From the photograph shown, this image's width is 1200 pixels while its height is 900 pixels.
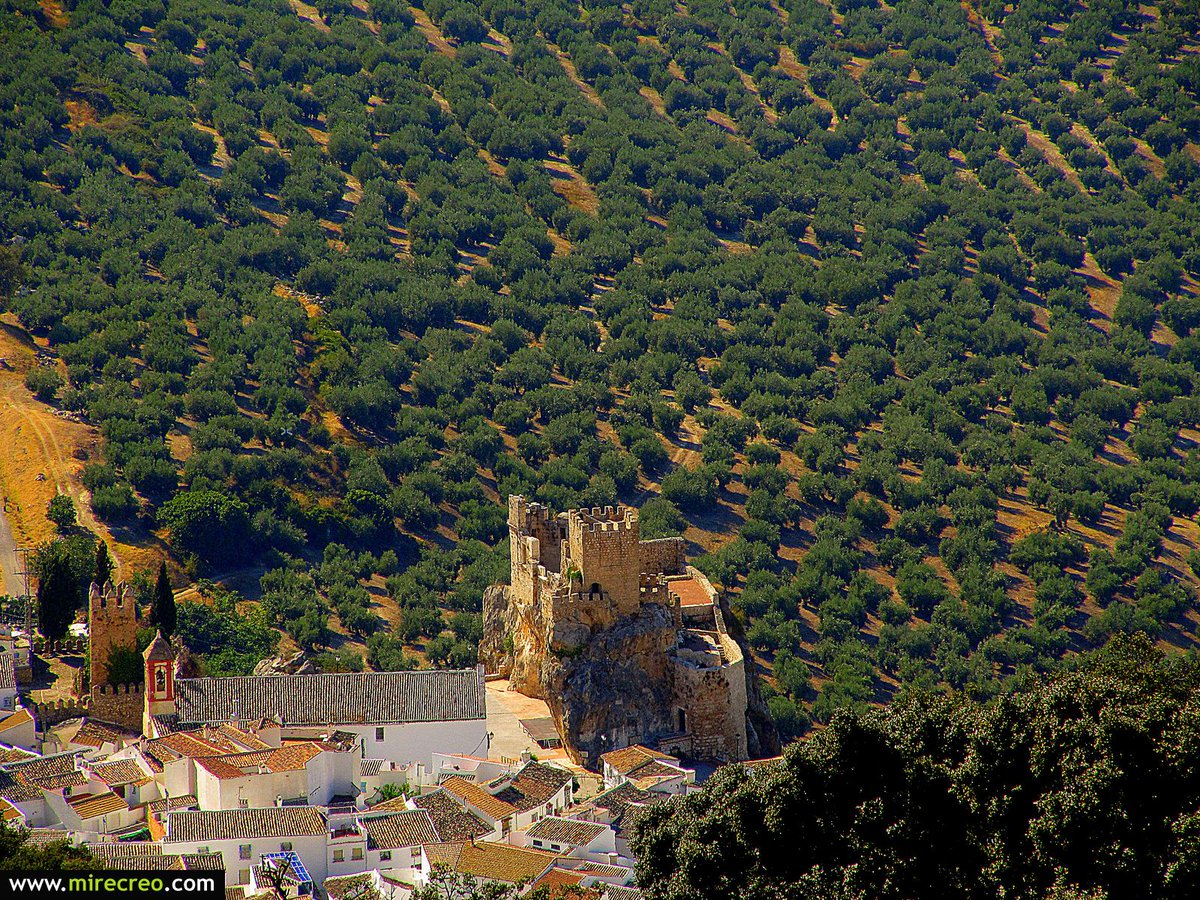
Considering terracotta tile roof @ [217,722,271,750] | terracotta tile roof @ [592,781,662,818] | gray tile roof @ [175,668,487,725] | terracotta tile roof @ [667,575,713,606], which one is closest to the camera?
terracotta tile roof @ [592,781,662,818]

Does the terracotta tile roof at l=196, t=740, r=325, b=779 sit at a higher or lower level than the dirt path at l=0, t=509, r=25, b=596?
higher

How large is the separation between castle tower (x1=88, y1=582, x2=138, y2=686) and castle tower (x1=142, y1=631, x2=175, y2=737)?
2.14 metres

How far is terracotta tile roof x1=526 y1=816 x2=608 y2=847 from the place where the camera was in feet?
154

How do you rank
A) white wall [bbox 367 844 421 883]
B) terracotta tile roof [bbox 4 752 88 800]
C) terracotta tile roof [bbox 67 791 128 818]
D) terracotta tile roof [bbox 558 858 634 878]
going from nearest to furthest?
terracotta tile roof [bbox 558 858 634 878]
white wall [bbox 367 844 421 883]
terracotta tile roof [bbox 67 791 128 818]
terracotta tile roof [bbox 4 752 88 800]

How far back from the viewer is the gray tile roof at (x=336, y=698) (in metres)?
55.0

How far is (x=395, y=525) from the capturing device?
9125 cm

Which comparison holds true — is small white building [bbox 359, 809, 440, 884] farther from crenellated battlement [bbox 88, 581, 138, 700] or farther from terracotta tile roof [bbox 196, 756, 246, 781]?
crenellated battlement [bbox 88, 581, 138, 700]

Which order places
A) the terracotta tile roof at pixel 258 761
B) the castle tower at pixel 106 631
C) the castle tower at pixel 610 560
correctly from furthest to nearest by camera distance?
the castle tower at pixel 610 560 < the castle tower at pixel 106 631 < the terracotta tile roof at pixel 258 761

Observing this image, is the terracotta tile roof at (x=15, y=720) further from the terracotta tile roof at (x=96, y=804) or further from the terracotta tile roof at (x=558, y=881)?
the terracotta tile roof at (x=558, y=881)

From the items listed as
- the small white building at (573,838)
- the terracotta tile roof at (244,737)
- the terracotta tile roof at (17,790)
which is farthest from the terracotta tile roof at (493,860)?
the terracotta tile roof at (17,790)

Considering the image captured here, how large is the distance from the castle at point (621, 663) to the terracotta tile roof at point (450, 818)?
751 centimetres

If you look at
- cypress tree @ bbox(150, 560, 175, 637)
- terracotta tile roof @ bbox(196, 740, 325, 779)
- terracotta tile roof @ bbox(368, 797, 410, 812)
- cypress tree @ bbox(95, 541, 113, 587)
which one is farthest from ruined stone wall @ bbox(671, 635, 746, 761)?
cypress tree @ bbox(95, 541, 113, 587)

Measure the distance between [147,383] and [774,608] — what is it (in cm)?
3414

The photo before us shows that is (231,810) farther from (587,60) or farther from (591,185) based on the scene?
(587,60)
